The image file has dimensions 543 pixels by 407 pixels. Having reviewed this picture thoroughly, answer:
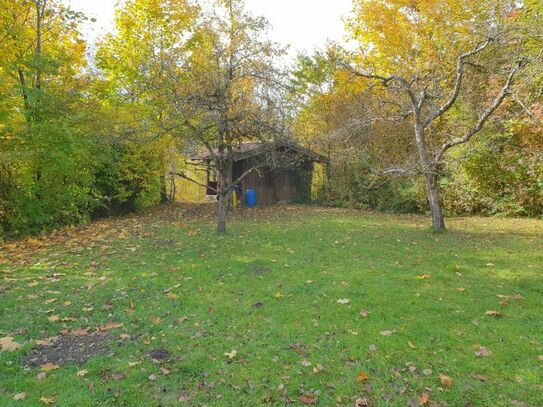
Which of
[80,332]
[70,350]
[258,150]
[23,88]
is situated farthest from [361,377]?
[258,150]

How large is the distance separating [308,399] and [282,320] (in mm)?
1689

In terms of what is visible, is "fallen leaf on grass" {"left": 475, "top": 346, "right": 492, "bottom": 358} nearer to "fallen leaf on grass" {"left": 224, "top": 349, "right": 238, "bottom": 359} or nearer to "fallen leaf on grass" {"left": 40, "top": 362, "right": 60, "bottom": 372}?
"fallen leaf on grass" {"left": 224, "top": 349, "right": 238, "bottom": 359}

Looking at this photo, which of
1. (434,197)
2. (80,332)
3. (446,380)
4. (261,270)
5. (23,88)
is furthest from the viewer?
(434,197)

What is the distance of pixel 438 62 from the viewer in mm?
13531

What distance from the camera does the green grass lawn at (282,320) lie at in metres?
3.65

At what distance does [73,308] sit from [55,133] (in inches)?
262

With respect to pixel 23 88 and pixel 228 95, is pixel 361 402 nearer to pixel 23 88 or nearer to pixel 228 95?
pixel 228 95

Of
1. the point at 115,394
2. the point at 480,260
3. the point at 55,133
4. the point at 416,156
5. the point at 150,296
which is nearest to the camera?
the point at 115,394

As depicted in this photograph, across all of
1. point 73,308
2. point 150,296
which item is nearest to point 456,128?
point 150,296

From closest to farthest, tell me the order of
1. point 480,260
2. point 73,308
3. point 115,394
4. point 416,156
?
point 115,394
point 73,308
point 480,260
point 416,156

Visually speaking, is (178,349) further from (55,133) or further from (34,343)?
(55,133)

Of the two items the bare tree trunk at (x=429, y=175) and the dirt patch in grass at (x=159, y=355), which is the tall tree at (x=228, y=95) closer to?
the bare tree trunk at (x=429, y=175)

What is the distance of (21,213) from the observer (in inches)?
444

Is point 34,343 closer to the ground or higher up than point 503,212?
closer to the ground
